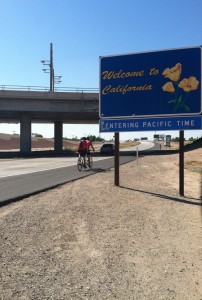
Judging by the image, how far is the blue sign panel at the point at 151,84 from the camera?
564 inches

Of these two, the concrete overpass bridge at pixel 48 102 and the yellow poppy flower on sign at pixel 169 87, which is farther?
the concrete overpass bridge at pixel 48 102

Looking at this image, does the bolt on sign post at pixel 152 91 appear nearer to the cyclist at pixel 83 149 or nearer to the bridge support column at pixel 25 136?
the cyclist at pixel 83 149

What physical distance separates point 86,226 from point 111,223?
60cm

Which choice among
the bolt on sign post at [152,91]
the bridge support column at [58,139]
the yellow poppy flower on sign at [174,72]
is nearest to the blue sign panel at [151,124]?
the bolt on sign post at [152,91]

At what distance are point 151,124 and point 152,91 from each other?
1.16 meters

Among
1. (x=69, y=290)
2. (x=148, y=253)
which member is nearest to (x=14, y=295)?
(x=69, y=290)

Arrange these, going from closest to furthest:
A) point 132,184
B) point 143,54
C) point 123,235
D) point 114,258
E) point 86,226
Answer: point 114,258
point 123,235
point 86,226
point 143,54
point 132,184

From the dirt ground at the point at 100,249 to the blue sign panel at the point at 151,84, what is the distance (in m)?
3.90

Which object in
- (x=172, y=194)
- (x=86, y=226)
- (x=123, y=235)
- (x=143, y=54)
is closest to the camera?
(x=123, y=235)

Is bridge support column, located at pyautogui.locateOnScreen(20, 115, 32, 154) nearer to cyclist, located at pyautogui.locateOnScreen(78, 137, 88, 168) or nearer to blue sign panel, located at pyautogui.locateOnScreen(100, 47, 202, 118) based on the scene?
cyclist, located at pyautogui.locateOnScreen(78, 137, 88, 168)

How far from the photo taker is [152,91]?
15203 mm

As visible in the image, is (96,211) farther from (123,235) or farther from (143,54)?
(143,54)

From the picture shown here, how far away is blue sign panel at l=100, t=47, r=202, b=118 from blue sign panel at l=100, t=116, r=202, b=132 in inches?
7.2

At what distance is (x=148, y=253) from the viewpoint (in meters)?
6.77
